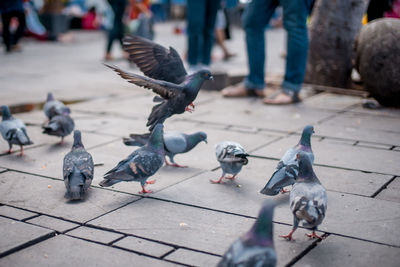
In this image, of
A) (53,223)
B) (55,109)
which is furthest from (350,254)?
(55,109)

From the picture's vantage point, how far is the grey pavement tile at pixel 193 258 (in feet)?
9.07

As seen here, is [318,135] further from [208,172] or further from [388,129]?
[208,172]

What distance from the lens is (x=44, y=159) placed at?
15.4 ft

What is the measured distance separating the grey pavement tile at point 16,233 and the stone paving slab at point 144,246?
0.46 meters

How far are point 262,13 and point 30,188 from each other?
4173 mm

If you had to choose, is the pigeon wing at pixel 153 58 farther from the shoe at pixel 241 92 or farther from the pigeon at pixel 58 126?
the shoe at pixel 241 92

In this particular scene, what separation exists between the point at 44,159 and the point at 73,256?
2.04m

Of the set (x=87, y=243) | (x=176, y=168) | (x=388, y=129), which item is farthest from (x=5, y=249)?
(x=388, y=129)

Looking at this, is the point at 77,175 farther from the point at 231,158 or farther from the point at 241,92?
the point at 241,92

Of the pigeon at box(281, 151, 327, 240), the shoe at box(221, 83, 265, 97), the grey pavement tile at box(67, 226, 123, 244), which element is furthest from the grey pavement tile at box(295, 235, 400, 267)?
the shoe at box(221, 83, 265, 97)

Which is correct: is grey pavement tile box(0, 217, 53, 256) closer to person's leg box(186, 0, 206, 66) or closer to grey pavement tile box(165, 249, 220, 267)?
grey pavement tile box(165, 249, 220, 267)

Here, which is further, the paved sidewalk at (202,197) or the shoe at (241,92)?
the shoe at (241,92)

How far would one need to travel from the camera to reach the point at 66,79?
31.6 ft

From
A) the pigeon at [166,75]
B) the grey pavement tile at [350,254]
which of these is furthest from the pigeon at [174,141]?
the grey pavement tile at [350,254]
